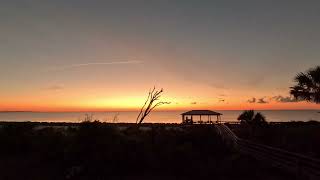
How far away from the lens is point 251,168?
16.1 m

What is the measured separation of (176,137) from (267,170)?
29.3 ft

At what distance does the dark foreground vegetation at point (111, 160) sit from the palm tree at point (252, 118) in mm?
19833

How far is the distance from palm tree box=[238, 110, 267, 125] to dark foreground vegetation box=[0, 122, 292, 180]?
1983 centimetres

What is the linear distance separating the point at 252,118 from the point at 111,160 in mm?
29925

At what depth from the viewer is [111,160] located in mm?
16500

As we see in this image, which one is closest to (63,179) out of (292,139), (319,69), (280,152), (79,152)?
(79,152)

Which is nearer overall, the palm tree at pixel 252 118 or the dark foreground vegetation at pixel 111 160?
the dark foreground vegetation at pixel 111 160

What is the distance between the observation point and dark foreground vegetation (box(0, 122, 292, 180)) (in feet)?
51.4

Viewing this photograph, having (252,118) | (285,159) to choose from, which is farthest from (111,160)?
(252,118)

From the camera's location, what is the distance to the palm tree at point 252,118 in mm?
39741

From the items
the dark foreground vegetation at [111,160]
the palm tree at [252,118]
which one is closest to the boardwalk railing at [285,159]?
the dark foreground vegetation at [111,160]

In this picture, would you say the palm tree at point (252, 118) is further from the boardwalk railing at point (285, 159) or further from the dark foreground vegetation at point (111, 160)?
the dark foreground vegetation at point (111, 160)

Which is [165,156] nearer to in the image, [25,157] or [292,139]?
[25,157]

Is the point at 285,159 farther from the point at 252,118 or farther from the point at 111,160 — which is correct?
the point at 252,118
